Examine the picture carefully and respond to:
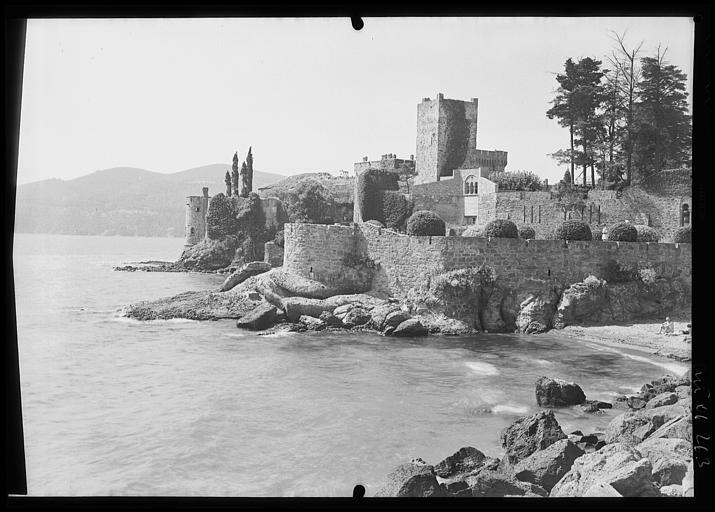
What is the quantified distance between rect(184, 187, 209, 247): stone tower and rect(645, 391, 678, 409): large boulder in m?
5.46

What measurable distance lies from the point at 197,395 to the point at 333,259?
14.0 ft

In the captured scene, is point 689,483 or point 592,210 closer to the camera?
point 689,483

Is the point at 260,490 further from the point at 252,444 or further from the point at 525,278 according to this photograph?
the point at 525,278

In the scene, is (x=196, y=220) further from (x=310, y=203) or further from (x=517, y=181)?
(x=517, y=181)

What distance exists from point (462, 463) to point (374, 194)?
5984mm

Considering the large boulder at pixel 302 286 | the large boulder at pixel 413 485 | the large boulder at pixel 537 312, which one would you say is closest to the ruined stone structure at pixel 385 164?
the large boulder at pixel 302 286

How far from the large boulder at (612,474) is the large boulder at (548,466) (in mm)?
71

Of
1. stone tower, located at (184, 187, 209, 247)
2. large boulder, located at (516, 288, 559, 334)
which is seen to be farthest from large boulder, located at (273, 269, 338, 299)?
large boulder, located at (516, 288, 559, 334)

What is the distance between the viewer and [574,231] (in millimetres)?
9508

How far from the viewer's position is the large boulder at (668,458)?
15.6 ft

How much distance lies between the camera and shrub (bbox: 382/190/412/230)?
10.4 m

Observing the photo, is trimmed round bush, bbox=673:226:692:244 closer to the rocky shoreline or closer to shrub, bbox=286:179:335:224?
the rocky shoreline

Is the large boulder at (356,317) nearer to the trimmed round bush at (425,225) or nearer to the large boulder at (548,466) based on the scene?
the trimmed round bush at (425,225)

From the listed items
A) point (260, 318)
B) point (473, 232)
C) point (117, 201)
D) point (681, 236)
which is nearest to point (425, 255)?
point (473, 232)
